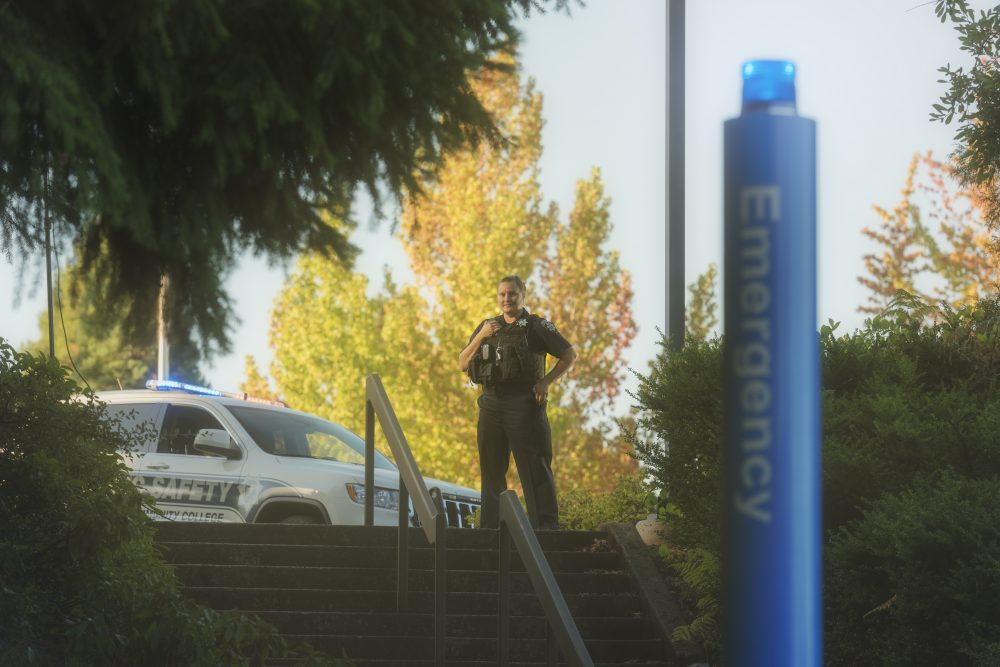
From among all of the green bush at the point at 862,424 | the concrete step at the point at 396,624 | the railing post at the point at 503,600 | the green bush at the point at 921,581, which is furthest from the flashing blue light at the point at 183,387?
the green bush at the point at 921,581

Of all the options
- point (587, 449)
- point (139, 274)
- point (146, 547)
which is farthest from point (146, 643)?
point (587, 449)

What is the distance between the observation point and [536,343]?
32.9ft

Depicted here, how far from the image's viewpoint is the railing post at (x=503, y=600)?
717cm

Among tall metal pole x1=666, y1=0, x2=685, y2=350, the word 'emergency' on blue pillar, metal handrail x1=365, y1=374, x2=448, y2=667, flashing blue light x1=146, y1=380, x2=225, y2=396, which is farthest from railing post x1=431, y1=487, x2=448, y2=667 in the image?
the word 'emergency' on blue pillar

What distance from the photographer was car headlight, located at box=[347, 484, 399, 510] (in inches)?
448

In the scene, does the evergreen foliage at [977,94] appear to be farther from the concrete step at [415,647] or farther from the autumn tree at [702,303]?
the autumn tree at [702,303]

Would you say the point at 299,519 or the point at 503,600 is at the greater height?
the point at 299,519

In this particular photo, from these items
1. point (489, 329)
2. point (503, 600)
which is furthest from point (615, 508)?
point (503, 600)

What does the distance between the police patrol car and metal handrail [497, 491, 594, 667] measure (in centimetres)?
428

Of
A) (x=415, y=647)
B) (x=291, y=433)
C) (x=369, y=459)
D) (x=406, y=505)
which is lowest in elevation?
(x=415, y=647)

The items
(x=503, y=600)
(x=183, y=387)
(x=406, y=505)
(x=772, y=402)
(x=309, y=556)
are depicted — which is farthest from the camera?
(x=183, y=387)

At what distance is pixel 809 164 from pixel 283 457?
10557mm

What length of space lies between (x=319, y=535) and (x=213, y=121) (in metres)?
6.10

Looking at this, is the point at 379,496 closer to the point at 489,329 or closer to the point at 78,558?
the point at 489,329
